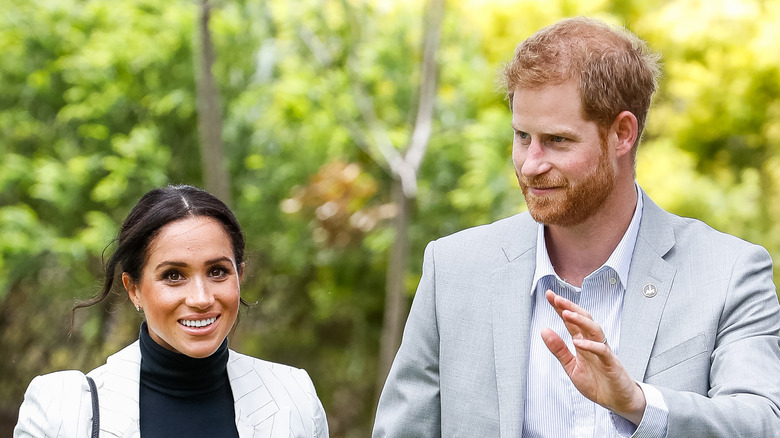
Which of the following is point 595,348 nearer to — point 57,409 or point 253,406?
point 253,406

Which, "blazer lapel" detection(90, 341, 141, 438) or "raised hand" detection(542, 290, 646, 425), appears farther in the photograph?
"blazer lapel" detection(90, 341, 141, 438)

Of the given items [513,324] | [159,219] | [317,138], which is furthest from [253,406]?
[317,138]

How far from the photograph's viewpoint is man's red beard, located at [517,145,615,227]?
2154 mm

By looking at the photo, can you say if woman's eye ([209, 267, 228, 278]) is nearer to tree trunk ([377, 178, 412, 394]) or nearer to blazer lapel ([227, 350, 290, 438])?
blazer lapel ([227, 350, 290, 438])

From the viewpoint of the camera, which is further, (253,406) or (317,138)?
(317,138)

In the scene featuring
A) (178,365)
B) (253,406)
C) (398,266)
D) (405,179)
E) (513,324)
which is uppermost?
(513,324)

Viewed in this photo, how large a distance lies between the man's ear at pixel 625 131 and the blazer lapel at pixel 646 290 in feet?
0.57

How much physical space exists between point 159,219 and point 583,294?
1077 mm

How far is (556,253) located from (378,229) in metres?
9.79

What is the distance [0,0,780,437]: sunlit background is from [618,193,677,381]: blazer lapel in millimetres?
8196

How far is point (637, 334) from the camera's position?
2158mm

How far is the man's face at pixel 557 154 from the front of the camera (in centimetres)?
214

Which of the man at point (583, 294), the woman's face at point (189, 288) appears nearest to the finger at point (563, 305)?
the man at point (583, 294)

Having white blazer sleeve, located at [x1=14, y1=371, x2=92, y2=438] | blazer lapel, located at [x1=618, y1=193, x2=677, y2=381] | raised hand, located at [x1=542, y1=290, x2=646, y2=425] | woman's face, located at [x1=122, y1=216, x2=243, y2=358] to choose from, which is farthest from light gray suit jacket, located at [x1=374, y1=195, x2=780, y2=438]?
white blazer sleeve, located at [x1=14, y1=371, x2=92, y2=438]
